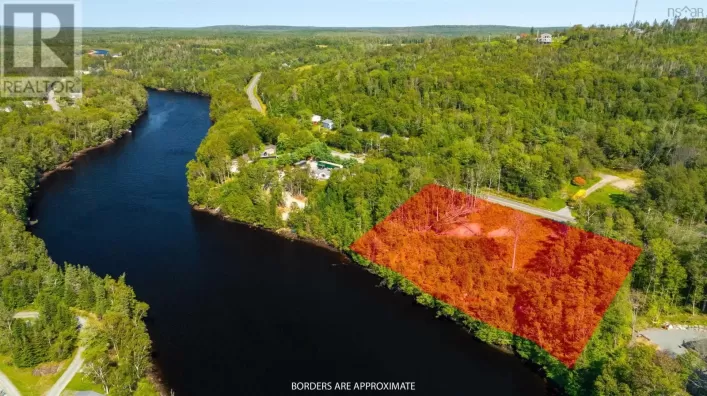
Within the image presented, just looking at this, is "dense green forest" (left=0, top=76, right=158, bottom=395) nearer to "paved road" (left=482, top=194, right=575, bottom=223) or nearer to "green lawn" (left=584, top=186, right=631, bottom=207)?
"paved road" (left=482, top=194, right=575, bottom=223)

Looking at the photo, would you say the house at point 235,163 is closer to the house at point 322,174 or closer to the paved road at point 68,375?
the house at point 322,174

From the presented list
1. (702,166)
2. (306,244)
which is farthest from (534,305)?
(702,166)

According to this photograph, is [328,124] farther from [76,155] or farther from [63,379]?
[63,379]

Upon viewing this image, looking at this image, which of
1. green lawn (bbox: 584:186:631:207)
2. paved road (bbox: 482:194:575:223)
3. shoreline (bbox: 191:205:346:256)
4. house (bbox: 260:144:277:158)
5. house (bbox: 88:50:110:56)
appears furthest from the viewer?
house (bbox: 88:50:110:56)

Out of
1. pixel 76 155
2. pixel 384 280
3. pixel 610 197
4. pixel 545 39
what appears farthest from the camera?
pixel 545 39

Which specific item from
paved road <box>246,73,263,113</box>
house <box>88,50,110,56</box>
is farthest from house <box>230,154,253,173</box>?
house <box>88,50,110,56</box>

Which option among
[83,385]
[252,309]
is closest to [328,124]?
[252,309]
